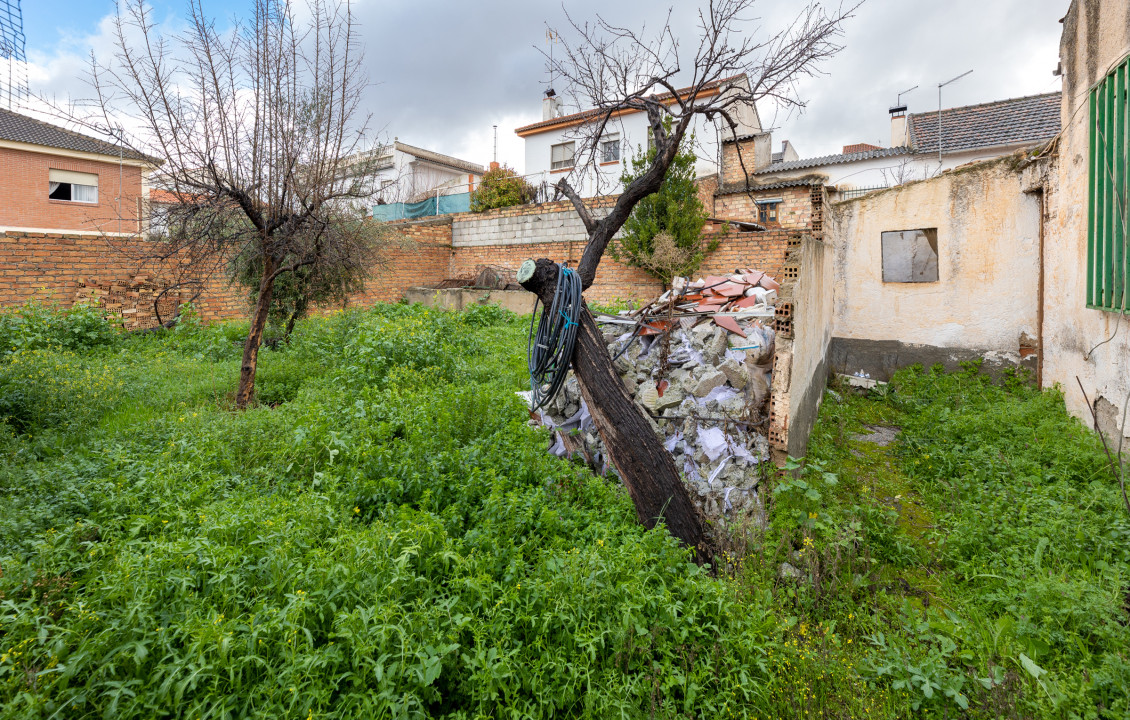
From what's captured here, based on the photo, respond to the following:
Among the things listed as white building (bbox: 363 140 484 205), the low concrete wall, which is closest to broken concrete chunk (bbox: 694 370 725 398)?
the low concrete wall

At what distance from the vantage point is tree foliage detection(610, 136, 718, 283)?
36.7ft

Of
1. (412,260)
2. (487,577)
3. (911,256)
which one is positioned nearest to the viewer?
(487,577)

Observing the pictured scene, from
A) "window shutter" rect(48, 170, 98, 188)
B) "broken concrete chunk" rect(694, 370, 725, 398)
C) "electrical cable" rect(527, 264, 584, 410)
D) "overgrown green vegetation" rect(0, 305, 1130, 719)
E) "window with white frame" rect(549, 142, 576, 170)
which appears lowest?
"overgrown green vegetation" rect(0, 305, 1130, 719)

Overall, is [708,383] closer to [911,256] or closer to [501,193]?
[911,256]

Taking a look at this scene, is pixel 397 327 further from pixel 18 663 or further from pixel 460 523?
pixel 18 663

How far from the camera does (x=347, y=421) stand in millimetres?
4660

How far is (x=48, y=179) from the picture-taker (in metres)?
16.4

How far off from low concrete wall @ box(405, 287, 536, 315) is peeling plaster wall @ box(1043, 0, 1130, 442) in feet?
28.7

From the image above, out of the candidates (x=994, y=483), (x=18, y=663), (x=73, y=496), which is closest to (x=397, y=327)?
(x=73, y=496)

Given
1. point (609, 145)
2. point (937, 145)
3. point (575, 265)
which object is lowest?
point (575, 265)

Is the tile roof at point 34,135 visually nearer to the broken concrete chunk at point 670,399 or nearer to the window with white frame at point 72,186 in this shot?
the window with white frame at point 72,186

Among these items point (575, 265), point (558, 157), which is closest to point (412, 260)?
point (575, 265)

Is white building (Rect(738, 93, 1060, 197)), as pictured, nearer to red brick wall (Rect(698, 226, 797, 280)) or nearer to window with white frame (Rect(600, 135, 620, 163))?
red brick wall (Rect(698, 226, 797, 280))

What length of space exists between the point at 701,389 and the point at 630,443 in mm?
1263
